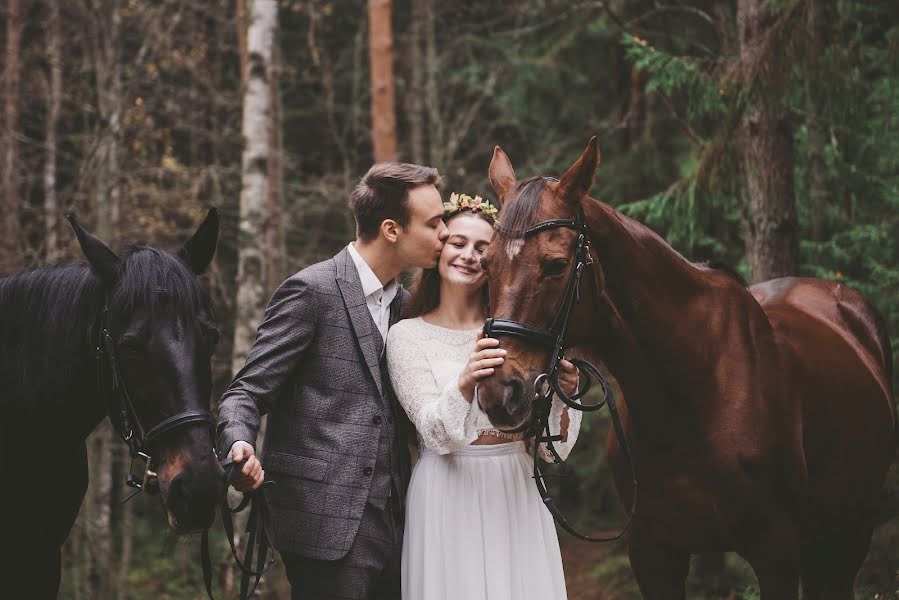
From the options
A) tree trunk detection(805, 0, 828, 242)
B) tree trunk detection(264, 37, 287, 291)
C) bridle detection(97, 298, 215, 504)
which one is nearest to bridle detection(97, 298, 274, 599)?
bridle detection(97, 298, 215, 504)

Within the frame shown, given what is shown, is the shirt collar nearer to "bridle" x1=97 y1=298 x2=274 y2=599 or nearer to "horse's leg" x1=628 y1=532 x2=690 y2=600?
"bridle" x1=97 y1=298 x2=274 y2=599

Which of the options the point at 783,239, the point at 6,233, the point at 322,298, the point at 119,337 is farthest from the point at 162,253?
the point at 6,233

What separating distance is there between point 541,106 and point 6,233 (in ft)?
26.3

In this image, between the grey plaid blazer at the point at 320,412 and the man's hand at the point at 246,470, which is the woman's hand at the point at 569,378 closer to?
the grey plaid blazer at the point at 320,412

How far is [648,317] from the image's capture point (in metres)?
3.29

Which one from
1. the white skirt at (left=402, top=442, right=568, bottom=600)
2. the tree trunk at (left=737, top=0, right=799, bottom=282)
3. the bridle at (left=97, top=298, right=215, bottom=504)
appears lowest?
the white skirt at (left=402, top=442, right=568, bottom=600)

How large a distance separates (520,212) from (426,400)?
0.70m

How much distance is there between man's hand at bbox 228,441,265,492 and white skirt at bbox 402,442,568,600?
0.60 meters

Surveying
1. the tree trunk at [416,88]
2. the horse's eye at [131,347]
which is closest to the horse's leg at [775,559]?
the horse's eye at [131,347]

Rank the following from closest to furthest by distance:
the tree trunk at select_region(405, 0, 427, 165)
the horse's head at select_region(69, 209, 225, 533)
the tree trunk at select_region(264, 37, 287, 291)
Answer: the horse's head at select_region(69, 209, 225, 533)
the tree trunk at select_region(264, 37, 287, 291)
the tree trunk at select_region(405, 0, 427, 165)

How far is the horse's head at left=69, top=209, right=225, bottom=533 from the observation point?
2516mm

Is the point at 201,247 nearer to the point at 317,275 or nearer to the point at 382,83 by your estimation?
the point at 317,275

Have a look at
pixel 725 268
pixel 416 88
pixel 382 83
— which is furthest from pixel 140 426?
pixel 416 88

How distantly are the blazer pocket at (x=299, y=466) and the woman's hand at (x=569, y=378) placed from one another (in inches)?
33.1
